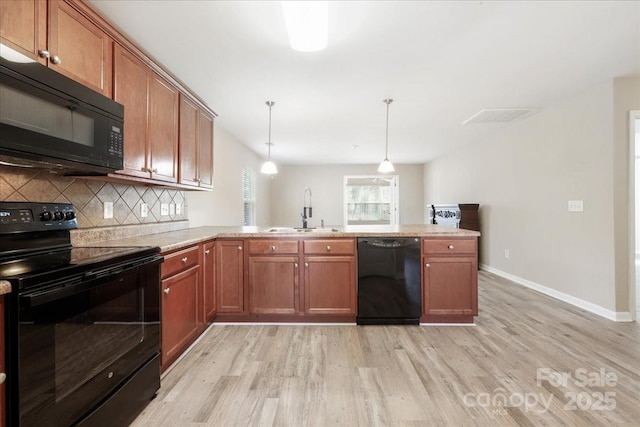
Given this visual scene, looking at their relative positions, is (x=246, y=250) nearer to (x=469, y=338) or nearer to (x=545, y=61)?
(x=469, y=338)

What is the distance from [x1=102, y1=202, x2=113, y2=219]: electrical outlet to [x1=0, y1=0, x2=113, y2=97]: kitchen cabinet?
810 mm

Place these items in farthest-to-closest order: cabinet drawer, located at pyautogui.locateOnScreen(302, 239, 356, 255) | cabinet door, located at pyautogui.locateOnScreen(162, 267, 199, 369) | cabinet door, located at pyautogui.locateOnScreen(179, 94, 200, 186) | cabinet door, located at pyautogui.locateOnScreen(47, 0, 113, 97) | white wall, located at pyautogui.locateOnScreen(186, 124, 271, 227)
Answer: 1. white wall, located at pyautogui.locateOnScreen(186, 124, 271, 227)
2. cabinet drawer, located at pyautogui.locateOnScreen(302, 239, 356, 255)
3. cabinet door, located at pyautogui.locateOnScreen(179, 94, 200, 186)
4. cabinet door, located at pyautogui.locateOnScreen(162, 267, 199, 369)
5. cabinet door, located at pyautogui.locateOnScreen(47, 0, 113, 97)

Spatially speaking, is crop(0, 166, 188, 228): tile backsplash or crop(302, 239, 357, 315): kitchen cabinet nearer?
crop(0, 166, 188, 228): tile backsplash

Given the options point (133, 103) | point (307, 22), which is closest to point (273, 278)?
point (133, 103)

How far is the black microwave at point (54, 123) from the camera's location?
3.78ft

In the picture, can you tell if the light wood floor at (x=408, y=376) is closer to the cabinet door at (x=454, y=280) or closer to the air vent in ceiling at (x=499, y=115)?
the cabinet door at (x=454, y=280)

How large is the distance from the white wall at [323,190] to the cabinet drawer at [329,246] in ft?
17.2

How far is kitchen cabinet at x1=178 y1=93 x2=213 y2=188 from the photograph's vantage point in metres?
2.67

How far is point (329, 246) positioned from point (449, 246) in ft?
3.71

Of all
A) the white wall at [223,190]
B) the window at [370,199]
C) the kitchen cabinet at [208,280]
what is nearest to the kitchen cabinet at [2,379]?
the kitchen cabinet at [208,280]

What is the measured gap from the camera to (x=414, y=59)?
2412 mm

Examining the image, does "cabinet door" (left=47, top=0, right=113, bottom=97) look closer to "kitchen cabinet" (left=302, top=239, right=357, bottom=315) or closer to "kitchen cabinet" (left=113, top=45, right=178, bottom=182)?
"kitchen cabinet" (left=113, top=45, right=178, bottom=182)

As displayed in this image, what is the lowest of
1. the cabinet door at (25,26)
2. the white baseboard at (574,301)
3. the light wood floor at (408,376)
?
the light wood floor at (408,376)

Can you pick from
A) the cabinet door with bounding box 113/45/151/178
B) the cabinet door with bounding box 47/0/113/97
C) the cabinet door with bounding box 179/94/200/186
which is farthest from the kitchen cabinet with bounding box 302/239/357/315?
the cabinet door with bounding box 47/0/113/97
